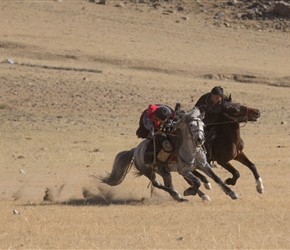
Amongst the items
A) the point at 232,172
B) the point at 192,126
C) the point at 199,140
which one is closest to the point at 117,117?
the point at 232,172

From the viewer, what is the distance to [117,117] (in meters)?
25.2

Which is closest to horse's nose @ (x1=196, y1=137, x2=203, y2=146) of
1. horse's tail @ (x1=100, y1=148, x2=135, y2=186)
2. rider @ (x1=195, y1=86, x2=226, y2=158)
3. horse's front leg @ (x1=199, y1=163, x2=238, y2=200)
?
horse's front leg @ (x1=199, y1=163, x2=238, y2=200)

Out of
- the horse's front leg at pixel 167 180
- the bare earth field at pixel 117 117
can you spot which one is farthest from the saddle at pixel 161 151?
the bare earth field at pixel 117 117

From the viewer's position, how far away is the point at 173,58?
1412 inches

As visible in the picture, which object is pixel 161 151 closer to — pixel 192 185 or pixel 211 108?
pixel 192 185

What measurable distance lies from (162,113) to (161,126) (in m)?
0.23

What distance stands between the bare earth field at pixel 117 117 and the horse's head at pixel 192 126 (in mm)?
846

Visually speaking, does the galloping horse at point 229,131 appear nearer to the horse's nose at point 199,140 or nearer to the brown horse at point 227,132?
the brown horse at point 227,132

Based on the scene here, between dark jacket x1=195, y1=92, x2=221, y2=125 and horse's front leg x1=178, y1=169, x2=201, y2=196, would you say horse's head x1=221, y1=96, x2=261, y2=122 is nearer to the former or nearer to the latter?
dark jacket x1=195, y1=92, x2=221, y2=125

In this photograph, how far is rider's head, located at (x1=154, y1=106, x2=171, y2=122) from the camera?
45.2 ft

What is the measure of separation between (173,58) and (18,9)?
908 cm

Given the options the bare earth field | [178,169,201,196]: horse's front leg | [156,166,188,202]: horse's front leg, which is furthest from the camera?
[156,166,188,202]: horse's front leg

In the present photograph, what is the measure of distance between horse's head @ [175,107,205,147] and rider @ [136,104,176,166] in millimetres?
197

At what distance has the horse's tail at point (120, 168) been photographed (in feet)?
48.3
